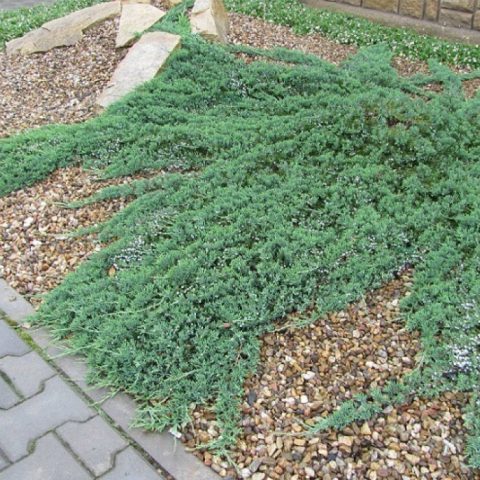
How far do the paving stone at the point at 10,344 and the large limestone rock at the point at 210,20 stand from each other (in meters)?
3.27

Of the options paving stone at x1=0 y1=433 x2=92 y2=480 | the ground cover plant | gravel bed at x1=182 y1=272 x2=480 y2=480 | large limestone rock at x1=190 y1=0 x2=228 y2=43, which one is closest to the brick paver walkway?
paving stone at x1=0 y1=433 x2=92 y2=480

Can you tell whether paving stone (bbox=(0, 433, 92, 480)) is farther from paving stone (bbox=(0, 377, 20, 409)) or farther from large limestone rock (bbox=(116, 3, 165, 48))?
large limestone rock (bbox=(116, 3, 165, 48))

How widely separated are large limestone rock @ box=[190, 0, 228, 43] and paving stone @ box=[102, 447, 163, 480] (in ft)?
12.7

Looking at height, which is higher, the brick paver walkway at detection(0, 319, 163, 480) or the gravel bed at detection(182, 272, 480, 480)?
the gravel bed at detection(182, 272, 480, 480)

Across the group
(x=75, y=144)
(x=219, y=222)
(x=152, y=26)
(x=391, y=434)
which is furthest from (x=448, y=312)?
(x=152, y=26)

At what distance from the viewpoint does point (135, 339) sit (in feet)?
9.47

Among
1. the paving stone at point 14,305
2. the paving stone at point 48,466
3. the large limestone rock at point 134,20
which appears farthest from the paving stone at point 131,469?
the large limestone rock at point 134,20

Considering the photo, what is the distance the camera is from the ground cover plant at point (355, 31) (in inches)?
213

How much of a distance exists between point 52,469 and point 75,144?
240cm

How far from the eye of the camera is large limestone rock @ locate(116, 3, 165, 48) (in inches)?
220

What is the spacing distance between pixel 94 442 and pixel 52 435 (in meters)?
0.18

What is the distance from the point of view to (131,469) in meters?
2.46

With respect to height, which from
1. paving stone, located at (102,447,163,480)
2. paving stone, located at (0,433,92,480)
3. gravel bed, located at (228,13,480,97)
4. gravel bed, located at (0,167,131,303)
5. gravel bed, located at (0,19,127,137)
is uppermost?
gravel bed, located at (228,13,480,97)

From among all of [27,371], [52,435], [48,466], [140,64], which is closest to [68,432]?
[52,435]
